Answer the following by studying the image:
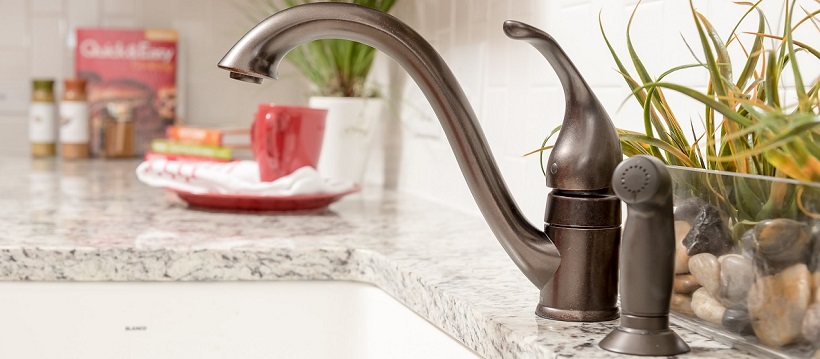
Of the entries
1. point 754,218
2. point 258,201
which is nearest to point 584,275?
point 754,218

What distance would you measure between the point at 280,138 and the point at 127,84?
938 mm

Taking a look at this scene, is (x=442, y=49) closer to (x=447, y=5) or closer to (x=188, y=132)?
(x=447, y=5)

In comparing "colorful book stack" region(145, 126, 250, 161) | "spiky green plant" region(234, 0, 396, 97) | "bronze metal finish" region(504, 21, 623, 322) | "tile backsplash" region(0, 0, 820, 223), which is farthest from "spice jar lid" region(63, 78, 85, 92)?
"bronze metal finish" region(504, 21, 623, 322)

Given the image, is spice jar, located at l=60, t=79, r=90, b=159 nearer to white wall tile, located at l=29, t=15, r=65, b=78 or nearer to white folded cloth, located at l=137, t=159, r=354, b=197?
white wall tile, located at l=29, t=15, r=65, b=78

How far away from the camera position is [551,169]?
703mm

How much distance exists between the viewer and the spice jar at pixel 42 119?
2.16 m

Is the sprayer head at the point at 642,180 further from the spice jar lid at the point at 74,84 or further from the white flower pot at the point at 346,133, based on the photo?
the spice jar lid at the point at 74,84

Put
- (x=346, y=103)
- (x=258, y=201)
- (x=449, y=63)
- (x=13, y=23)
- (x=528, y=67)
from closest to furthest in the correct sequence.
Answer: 1. (x=528, y=67)
2. (x=258, y=201)
3. (x=449, y=63)
4. (x=346, y=103)
5. (x=13, y=23)

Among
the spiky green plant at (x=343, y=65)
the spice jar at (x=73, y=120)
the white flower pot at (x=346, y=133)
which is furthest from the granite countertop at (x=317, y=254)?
the spice jar at (x=73, y=120)

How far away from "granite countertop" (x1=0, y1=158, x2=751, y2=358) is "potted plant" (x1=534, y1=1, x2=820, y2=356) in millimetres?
45

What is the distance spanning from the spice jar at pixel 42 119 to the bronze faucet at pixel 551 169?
1.64 meters

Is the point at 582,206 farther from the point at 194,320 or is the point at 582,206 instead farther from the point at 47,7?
the point at 47,7

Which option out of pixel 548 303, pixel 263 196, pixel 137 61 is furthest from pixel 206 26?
pixel 548 303

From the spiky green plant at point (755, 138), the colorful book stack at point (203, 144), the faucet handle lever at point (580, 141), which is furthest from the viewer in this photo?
the colorful book stack at point (203, 144)
